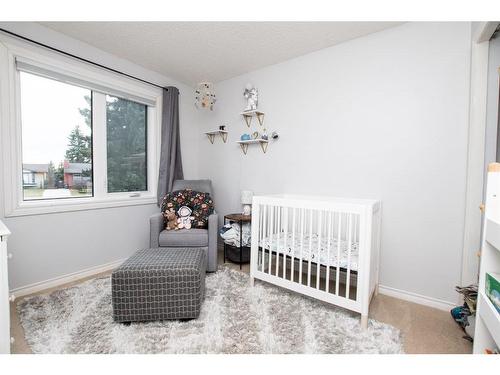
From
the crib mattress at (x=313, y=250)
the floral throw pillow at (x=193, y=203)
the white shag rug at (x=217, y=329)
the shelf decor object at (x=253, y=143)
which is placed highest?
the shelf decor object at (x=253, y=143)

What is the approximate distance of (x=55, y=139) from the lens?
2.16 metres

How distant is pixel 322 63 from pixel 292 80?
1.09 ft

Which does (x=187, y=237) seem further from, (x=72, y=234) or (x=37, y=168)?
(x=37, y=168)

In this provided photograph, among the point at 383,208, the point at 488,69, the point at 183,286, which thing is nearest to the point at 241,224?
the point at 183,286

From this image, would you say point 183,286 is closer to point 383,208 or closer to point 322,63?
point 383,208

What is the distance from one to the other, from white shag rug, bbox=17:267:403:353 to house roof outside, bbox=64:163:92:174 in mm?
1109

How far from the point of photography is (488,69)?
4.96ft

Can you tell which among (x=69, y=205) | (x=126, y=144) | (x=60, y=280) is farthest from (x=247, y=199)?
(x=60, y=280)

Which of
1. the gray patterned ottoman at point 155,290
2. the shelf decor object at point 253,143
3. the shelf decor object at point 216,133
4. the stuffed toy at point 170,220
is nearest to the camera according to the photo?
the gray patterned ottoman at point 155,290

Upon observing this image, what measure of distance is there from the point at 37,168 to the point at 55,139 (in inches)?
12.0

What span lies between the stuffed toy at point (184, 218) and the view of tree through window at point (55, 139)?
94cm

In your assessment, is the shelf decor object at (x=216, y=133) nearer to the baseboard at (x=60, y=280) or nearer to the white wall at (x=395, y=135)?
the white wall at (x=395, y=135)

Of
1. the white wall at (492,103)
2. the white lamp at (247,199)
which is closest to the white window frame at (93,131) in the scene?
the white lamp at (247,199)

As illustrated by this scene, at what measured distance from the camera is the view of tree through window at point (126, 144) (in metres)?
2.53
